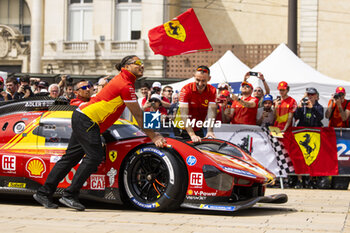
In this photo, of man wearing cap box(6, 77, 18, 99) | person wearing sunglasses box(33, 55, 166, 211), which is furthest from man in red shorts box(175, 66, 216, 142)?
man wearing cap box(6, 77, 18, 99)

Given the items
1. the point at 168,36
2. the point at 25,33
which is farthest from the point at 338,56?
the point at 168,36

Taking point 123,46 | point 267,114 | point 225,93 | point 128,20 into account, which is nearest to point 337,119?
point 267,114

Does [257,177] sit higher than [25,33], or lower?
lower

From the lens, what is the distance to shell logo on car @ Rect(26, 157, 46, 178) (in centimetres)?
761

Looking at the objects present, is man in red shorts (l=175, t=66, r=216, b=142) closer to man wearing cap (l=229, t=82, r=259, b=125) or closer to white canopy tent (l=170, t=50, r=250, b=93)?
man wearing cap (l=229, t=82, r=259, b=125)

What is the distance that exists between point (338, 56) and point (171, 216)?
28.9 m

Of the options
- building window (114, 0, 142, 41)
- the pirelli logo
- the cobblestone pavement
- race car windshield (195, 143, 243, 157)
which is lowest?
the cobblestone pavement

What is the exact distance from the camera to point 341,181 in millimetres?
11727

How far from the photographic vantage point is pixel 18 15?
40500 millimetres

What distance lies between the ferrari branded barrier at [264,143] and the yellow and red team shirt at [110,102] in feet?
15.4

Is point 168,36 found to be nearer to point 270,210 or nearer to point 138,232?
point 270,210

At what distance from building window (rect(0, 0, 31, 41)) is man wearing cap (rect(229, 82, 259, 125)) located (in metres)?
30.4

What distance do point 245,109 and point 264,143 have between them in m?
0.73

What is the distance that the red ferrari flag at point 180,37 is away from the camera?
13.8 meters
